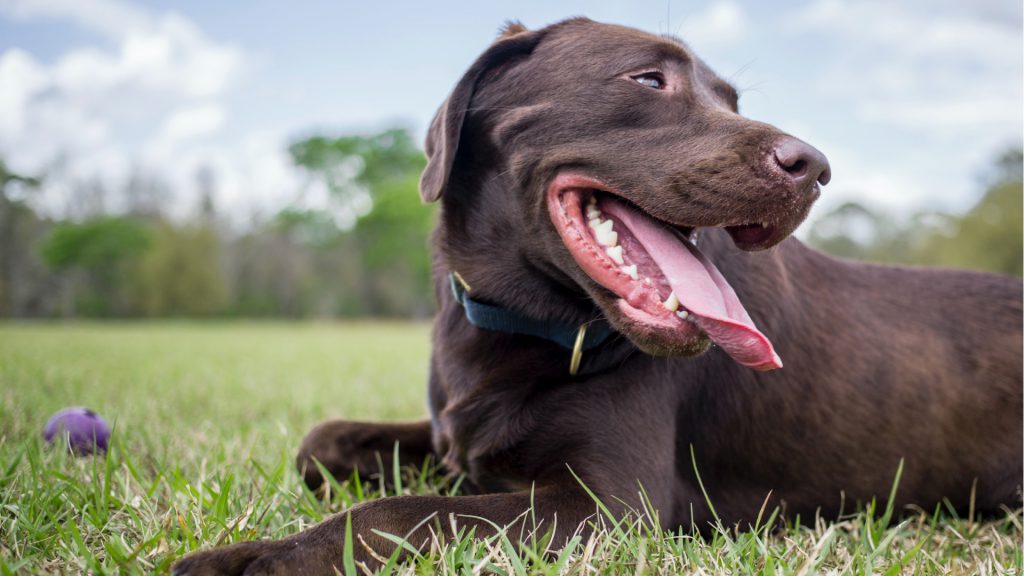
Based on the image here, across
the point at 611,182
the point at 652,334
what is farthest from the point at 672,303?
the point at 611,182

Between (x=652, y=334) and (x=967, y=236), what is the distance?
30.6 m

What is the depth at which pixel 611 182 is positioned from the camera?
2191mm

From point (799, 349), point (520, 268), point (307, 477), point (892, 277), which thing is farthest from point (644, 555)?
point (892, 277)

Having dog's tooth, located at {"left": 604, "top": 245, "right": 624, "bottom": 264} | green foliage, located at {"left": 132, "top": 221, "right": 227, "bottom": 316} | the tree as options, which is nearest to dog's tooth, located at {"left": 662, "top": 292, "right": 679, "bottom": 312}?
dog's tooth, located at {"left": 604, "top": 245, "right": 624, "bottom": 264}

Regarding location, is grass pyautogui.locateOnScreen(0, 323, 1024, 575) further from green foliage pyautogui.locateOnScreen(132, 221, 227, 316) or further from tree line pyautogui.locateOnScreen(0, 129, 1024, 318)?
green foliage pyautogui.locateOnScreen(132, 221, 227, 316)

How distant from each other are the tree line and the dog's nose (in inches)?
666

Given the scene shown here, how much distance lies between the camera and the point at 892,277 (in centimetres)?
298

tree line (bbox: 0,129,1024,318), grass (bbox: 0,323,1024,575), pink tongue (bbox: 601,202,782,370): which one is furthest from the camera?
tree line (bbox: 0,129,1024,318)

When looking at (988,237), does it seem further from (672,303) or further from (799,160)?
(672,303)

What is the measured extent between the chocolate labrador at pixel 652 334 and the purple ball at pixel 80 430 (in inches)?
37.3

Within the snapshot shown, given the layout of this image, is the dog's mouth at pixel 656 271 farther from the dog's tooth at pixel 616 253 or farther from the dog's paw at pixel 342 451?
the dog's paw at pixel 342 451

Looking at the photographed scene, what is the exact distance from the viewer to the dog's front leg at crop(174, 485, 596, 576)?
5.25ft

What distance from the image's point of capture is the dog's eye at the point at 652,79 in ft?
7.75

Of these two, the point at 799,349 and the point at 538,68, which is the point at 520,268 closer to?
the point at 538,68
